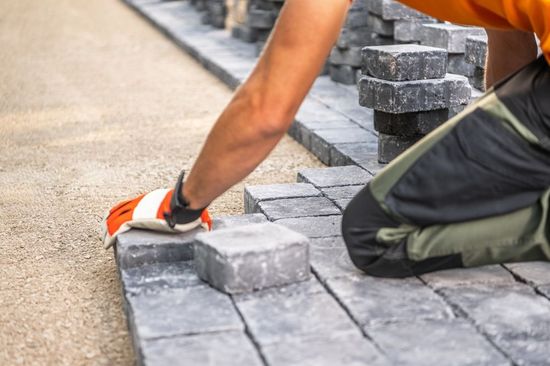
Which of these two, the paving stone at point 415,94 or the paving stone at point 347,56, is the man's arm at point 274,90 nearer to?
the paving stone at point 415,94

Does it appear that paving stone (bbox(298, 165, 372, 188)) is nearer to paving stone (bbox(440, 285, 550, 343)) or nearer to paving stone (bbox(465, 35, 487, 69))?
paving stone (bbox(465, 35, 487, 69))

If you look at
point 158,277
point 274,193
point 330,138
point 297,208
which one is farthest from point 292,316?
point 330,138

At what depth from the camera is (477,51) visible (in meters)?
4.91

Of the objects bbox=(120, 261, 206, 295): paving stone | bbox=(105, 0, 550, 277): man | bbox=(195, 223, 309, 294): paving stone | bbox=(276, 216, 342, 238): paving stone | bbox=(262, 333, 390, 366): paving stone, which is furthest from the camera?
bbox=(276, 216, 342, 238): paving stone

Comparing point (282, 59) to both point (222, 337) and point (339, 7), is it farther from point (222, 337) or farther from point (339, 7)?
point (222, 337)

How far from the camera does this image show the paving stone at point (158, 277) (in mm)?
3146

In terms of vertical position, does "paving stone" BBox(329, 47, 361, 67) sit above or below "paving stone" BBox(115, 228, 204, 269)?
below

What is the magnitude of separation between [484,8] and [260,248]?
1056mm

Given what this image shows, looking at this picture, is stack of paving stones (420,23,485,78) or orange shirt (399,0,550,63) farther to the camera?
stack of paving stones (420,23,485,78)

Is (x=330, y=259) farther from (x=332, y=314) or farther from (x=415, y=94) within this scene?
(x=415, y=94)

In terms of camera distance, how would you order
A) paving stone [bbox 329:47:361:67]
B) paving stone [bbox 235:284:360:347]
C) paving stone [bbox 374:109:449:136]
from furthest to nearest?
paving stone [bbox 329:47:361:67], paving stone [bbox 374:109:449:136], paving stone [bbox 235:284:360:347]

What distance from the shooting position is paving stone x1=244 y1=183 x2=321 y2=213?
410 centimetres

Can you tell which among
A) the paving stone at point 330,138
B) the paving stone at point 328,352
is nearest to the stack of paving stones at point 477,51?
the paving stone at point 330,138

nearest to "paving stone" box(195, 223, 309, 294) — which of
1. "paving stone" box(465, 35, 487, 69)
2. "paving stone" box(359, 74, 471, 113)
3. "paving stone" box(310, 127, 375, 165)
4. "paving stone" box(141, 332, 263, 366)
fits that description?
"paving stone" box(141, 332, 263, 366)
